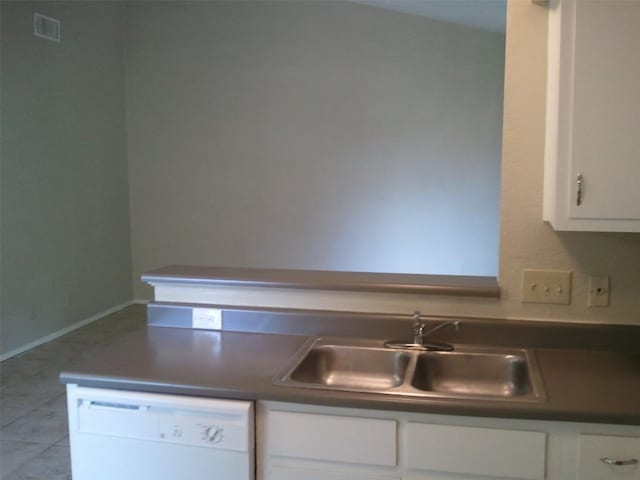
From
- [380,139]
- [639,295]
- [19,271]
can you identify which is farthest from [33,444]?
[380,139]

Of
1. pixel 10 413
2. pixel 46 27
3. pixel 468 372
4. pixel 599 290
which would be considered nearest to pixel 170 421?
pixel 468 372

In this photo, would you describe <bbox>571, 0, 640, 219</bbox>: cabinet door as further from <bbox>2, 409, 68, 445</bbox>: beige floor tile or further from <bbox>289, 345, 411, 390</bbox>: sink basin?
<bbox>2, 409, 68, 445</bbox>: beige floor tile

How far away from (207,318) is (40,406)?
194 centimetres

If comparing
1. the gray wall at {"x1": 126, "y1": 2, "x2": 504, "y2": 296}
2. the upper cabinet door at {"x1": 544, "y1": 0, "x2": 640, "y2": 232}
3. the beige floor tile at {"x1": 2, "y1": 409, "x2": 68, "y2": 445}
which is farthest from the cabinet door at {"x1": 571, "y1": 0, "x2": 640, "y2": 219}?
the gray wall at {"x1": 126, "y1": 2, "x2": 504, "y2": 296}

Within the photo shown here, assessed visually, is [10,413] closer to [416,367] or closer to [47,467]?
[47,467]

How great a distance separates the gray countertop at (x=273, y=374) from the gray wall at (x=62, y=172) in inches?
113

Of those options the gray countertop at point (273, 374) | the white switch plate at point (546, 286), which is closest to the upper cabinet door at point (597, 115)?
the white switch plate at point (546, 286)

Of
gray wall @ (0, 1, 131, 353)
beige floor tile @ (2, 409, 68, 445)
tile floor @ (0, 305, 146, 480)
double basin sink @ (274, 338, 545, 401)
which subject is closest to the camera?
double basin sink @ (274, 338, 545, 401)

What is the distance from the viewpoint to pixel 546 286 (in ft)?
6.82

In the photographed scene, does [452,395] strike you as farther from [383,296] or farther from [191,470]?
[191,470]

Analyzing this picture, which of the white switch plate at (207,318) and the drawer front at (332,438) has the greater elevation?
the white switch plate at (207,318)

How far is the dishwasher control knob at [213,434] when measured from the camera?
1.72m

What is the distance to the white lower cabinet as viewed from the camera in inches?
61.5

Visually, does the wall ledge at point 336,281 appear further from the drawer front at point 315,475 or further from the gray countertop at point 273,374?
the drawer front at point 315,475
